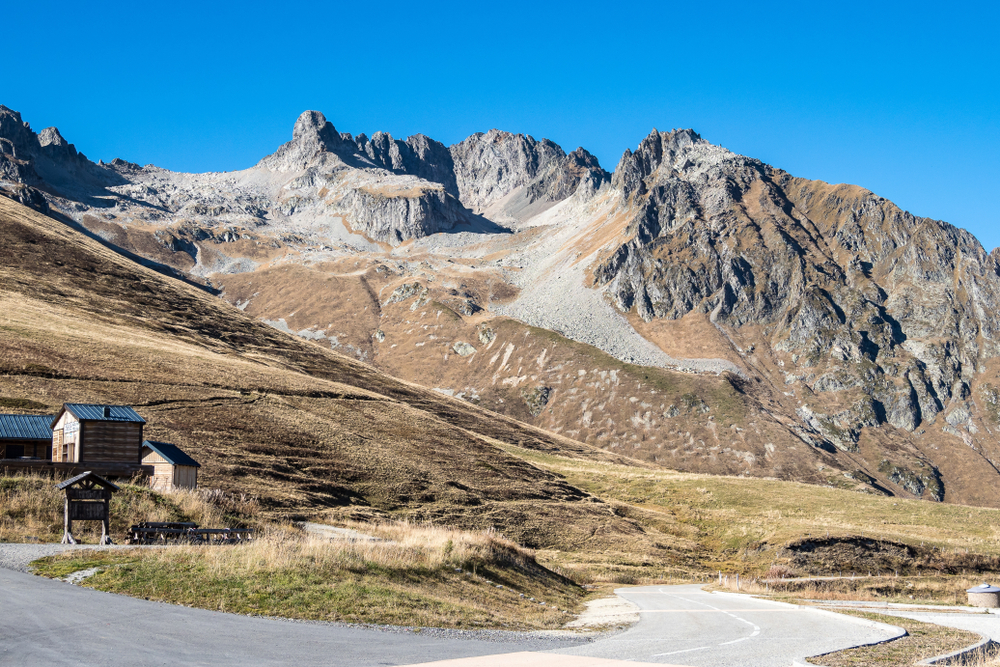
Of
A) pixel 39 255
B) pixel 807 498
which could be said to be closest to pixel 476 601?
pixel 807 498

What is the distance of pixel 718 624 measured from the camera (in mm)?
25953

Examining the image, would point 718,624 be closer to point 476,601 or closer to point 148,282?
point 476,601

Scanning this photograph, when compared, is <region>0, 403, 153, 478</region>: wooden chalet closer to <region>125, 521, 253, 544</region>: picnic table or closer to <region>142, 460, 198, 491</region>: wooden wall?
<region>142, 460, 198, 491</region>: wooden wall

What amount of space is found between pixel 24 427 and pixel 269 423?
2634cm

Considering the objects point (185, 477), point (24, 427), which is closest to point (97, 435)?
point (185, 477)

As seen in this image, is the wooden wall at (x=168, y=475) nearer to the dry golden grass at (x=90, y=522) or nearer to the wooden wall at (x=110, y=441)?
the wooden wall at (x=110, y=441)

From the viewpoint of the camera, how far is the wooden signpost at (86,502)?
29891 millimetres

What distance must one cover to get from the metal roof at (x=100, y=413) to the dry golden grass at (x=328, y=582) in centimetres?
2289

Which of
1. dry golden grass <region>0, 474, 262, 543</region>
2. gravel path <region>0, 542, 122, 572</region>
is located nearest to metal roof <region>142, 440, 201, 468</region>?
dry golden grass <region>0, 474, 262, 543</region>

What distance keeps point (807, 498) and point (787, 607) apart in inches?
2099

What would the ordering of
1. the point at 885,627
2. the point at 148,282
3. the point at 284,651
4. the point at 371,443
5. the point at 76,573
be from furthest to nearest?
the point at 148,282
the point at 371,443
the point at 885,627
the point at 76,573
the point at 284,651

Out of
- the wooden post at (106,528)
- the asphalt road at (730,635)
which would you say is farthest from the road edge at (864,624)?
the wooden post at (106,528)

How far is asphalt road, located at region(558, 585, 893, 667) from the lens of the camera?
18.7 meters

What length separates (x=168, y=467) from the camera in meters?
46.4
